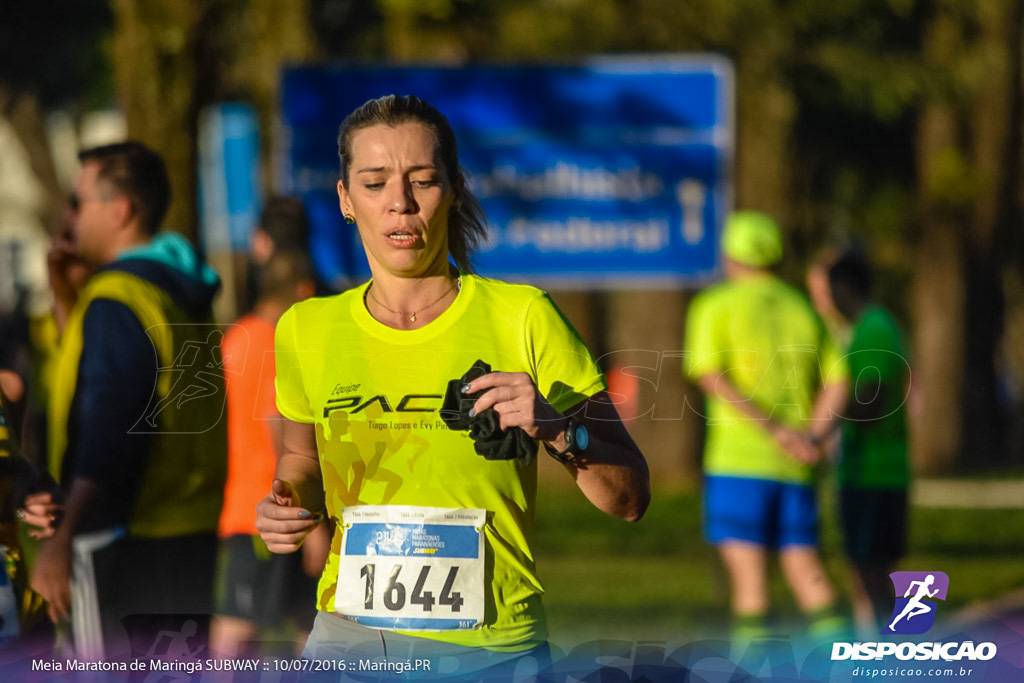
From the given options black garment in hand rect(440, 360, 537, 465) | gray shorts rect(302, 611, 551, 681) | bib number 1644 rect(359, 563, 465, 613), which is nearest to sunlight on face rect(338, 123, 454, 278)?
black garment in hand rect(440, 360, 537, 465)

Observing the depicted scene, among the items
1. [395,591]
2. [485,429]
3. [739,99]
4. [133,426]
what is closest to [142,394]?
[133,426]

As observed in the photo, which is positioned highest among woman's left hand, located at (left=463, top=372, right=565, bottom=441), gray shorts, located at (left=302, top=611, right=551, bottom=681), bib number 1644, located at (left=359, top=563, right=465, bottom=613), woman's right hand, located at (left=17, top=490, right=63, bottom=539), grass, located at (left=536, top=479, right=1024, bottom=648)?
→ woman's left hand, located at (left=463, top=372, right=565, bottom=441)

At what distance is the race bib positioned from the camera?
330 centimetres

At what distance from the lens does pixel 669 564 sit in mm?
10758

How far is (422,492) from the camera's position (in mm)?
3305

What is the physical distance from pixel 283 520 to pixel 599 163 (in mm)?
6767

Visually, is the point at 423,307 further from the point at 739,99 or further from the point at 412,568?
the point at 739,99

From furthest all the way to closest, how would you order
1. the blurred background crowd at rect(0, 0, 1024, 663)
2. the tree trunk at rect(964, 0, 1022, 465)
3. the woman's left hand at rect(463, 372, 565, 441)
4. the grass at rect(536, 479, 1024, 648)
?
1. the tree trunk at rect(964, 0, 1022, 465)
2. the blurred background crowd at rect(0, 0, 1024, 663)
3. the grass at rect(536, 479, 1024, 648)
4. the woman's left hand at rect(463, 372, 565, 441)

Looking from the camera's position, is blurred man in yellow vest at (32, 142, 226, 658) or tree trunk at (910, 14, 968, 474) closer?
blurred man in yellow vest at (32, 142, 226, 658)

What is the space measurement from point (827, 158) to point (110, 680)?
21.7 meters

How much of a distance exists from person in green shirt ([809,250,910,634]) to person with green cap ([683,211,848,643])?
0.17 m

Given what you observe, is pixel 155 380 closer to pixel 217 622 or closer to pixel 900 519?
pixel 217 622

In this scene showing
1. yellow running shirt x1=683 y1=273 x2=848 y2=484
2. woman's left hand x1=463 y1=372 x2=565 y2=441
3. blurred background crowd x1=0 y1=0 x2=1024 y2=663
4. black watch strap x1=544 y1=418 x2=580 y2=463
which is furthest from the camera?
blurred background crowd x1=0 y1=0 x2=1024 y2=663

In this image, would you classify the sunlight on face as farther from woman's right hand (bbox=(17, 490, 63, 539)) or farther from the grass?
the grass
